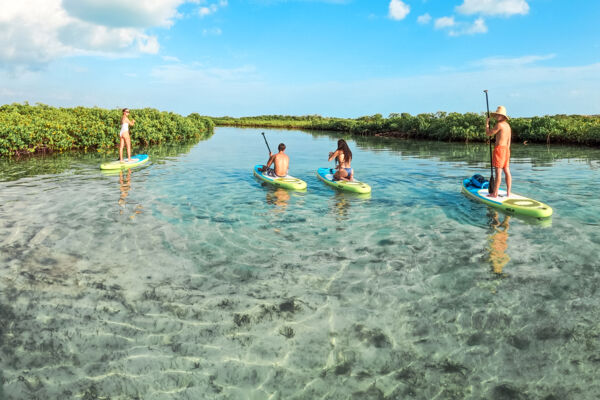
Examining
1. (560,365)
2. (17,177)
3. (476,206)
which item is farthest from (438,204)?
(17,177)

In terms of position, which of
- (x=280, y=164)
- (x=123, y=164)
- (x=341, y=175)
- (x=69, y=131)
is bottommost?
(x=341, y=175)

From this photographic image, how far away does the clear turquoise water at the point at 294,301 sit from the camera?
3.88m

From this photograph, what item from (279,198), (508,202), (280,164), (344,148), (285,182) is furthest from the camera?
(280,164)

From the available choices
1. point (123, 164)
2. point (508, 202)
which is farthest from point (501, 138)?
point (123, 164)

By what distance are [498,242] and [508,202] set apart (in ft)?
8.61

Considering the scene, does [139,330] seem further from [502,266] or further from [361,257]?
[502,266]

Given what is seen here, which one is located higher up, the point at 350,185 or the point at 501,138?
the point at 501,138

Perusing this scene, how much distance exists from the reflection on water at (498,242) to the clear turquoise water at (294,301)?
5cm

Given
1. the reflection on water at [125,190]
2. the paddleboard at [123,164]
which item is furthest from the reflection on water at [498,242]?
the paddleboard at [123,164]

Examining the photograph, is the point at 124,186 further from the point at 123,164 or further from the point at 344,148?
the point at 344,148

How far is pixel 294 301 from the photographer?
5379 mm

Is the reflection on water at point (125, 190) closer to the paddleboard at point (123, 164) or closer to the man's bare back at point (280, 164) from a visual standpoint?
the paddleboard at point (123, 164)

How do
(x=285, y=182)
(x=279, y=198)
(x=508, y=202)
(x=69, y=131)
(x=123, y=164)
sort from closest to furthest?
(x=508, y=202)
(x=279, y=198)
(x=285, y=182)
(x=123, y=164)
(x=69, y=131)

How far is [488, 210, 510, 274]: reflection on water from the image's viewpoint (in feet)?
21.7
